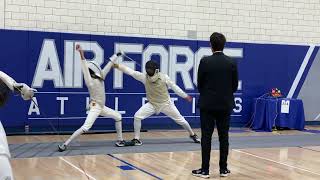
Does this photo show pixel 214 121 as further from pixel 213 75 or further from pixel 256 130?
pixel 256 130

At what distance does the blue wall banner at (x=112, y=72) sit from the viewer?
8422mm

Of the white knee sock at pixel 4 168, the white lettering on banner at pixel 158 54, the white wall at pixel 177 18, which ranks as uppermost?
the white wall at pixel 177 18

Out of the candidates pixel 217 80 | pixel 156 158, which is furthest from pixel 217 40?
pixel 156 158

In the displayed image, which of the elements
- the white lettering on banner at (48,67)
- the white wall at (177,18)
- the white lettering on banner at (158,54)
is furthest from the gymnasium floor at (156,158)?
the white wall at (177,18)

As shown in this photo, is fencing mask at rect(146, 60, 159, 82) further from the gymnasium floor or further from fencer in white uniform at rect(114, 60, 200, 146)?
the gymnasium floor

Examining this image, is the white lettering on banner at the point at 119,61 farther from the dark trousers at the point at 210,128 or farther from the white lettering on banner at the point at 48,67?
the dark trousers at the point at 210,128

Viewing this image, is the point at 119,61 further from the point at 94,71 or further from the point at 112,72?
the point at 94,71

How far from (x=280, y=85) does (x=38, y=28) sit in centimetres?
549

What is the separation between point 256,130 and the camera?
32.6ft

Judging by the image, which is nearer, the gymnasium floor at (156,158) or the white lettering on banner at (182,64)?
the gymnasium floor at (156,158)

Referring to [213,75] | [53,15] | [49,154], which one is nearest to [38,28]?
[53,15]

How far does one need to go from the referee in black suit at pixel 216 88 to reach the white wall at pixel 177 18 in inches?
180

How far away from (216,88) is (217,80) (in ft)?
0.29

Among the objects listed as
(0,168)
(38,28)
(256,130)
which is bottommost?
(256,130)
